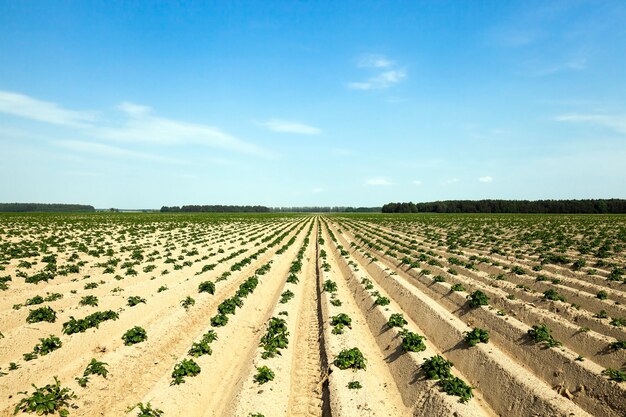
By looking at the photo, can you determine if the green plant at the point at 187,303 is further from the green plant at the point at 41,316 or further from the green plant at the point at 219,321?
the green plant at the point at 41,316

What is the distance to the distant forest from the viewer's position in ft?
407

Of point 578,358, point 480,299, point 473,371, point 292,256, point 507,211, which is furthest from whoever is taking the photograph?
point 507,211

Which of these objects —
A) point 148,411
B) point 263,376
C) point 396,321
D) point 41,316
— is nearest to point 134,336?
point 148,411

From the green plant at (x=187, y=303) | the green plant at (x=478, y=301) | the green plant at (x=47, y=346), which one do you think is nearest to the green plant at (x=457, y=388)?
the green plant at (x=478, y=301)

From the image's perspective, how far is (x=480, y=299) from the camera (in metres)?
13.1

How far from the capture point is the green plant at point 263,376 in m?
8.23

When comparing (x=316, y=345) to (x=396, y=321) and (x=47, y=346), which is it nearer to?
(x=396, y=321)

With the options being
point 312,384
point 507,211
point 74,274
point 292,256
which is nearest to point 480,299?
point 312,384

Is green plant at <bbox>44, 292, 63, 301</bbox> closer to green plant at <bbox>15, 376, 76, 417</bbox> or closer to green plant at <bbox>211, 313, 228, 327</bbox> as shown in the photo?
green plant at <bbox>211, 313, 228, 327</bbox>

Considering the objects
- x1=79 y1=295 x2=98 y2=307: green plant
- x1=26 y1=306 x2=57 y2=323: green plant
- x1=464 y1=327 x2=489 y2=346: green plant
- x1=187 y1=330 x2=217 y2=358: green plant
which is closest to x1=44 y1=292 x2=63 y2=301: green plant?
x1=79 y1=295 x2=98 y2=307: green plant

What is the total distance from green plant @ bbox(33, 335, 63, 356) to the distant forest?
15977cm

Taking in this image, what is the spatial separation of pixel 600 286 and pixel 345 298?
11.9m

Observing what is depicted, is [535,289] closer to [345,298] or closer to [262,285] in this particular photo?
[345,298]

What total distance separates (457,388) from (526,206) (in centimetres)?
16040
